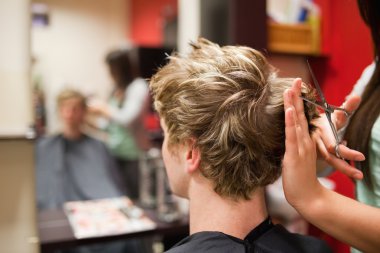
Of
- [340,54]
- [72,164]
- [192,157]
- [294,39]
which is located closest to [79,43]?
[72,164]

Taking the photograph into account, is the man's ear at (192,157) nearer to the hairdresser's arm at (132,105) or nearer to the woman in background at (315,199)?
the woman in background at (315,199)

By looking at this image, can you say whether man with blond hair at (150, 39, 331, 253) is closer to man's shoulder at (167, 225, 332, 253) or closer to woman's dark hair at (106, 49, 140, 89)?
man's shoulder at (167, 225, 332, 253)

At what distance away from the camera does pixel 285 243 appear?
856 millimetres

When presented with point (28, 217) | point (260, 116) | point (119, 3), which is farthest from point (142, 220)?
point (119, 3)

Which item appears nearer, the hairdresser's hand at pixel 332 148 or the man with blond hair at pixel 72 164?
the hairdresser's hand at pixel 332 148

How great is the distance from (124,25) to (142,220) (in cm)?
120

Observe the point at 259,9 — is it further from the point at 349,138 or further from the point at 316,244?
the point at 316,244

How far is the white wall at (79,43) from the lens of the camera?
6.44ft

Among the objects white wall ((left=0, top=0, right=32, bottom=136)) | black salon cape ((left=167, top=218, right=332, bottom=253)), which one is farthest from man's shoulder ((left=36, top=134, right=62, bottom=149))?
black salon cape ((left=167, top=218, right=332, bottom=253))

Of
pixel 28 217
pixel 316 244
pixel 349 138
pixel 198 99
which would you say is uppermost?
pixel 198 99

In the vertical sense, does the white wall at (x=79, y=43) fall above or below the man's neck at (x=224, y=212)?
above

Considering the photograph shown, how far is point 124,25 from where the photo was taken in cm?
229

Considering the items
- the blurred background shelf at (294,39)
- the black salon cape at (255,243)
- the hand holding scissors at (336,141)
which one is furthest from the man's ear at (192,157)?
the blurred background shelf at (294,39)

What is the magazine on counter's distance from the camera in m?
1.55
